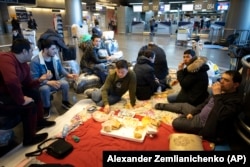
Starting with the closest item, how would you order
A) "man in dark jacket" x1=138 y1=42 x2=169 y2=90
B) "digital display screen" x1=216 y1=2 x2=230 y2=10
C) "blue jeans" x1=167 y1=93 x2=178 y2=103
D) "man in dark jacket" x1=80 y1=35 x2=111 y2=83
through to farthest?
"blue jeans" x1=167 y1=93 x2=178 y2=103, "man in dark jacket" x1=138 y1=42 x2=169 y2=90, "man in dark jacket" x1=80 y1=35 x2=111 y2=83, "digital display screen" x1=216 y1=2 x2=230 y2=10

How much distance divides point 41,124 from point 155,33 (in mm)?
15798

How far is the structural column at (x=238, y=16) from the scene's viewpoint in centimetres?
911

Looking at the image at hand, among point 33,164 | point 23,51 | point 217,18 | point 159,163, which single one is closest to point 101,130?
point 33,164

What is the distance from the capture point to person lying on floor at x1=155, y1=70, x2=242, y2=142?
200 cm

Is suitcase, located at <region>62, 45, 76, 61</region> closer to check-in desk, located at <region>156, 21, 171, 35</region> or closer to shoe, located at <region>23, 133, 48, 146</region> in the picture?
shoe, located at <region>23, 133, 48, 146</region>

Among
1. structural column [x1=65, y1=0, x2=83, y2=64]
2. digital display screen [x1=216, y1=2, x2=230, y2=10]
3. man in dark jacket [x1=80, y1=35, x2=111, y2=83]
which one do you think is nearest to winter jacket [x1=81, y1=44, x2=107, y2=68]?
man in dark jacket [x1=80, y1=35, x2=111, y2=83]

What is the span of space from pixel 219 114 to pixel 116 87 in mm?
1601

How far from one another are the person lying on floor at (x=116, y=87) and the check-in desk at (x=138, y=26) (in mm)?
15760

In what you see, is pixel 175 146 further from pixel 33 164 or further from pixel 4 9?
pixel 4 9

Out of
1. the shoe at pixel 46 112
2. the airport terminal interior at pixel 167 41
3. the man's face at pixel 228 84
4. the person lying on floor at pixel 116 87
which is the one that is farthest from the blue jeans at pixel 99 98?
the man's face at pixel 228 84

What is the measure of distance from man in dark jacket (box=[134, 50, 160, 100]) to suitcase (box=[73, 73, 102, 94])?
112 cm

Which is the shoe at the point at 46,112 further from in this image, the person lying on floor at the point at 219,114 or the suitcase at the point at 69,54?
the suitcase at the point at 69,54

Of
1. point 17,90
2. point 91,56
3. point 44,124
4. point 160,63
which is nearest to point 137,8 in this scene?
point 91,56

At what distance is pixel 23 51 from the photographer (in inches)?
80.5
